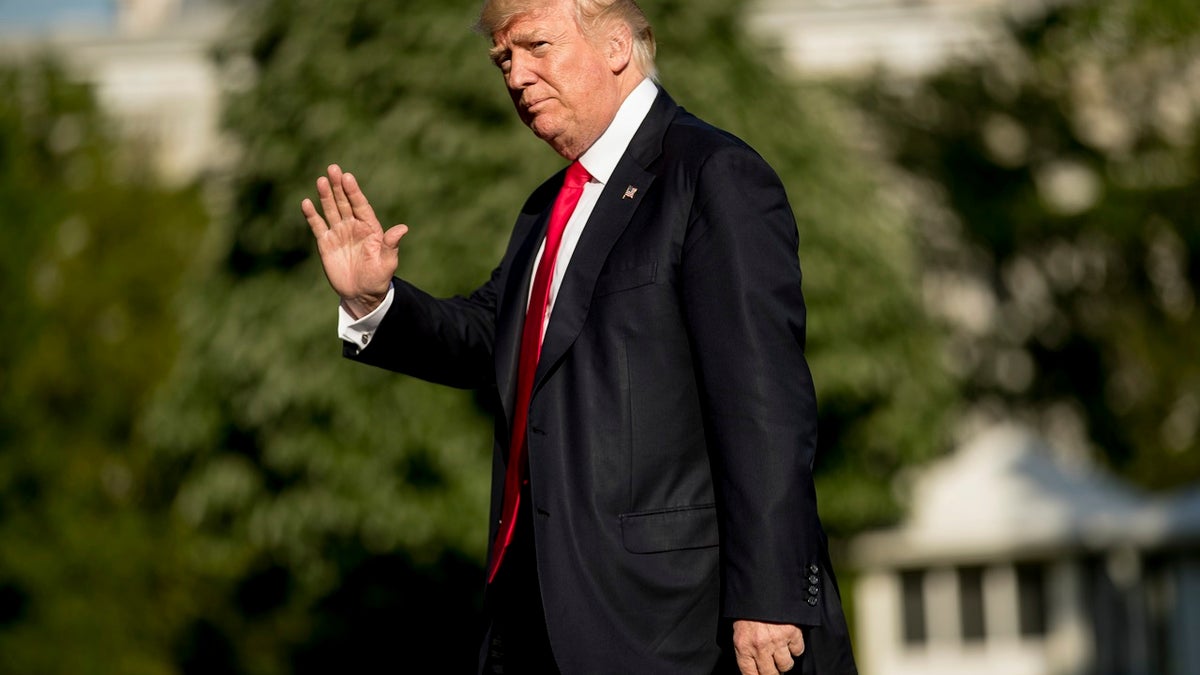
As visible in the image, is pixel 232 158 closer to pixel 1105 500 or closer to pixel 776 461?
pixel 1105 500

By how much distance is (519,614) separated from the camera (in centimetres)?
358

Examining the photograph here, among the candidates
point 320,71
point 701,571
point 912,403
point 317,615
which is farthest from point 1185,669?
point 701,571

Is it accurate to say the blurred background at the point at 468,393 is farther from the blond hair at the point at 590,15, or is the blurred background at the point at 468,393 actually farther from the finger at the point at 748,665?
the finger at the point at 748,665

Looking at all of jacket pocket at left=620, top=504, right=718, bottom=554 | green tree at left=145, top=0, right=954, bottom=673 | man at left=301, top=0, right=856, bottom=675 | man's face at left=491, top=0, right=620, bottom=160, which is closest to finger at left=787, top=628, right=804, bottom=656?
man at left=301, top=0, right=856, bottom=675

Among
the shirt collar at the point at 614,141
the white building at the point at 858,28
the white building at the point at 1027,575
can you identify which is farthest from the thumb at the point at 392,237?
the white building at the point at 858,28

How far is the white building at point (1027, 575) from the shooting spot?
60.5 ft

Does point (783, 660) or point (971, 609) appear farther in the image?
point (971, 609)

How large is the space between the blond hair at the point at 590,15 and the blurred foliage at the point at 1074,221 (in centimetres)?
2117

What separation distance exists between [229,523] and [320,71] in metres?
3.93

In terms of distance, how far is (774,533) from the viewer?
126 inches

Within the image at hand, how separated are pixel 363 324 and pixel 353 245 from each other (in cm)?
17

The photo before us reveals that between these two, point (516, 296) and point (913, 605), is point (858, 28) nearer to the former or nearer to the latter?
point (913, 605)

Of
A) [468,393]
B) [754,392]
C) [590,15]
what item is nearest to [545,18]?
[590,15]

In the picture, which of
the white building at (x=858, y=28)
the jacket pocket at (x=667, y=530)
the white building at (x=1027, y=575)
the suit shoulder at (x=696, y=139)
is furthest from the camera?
the white building at (x=858, y=28)
